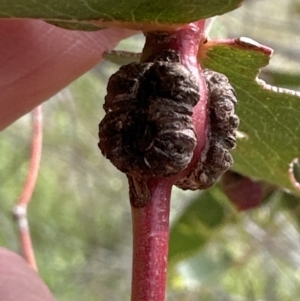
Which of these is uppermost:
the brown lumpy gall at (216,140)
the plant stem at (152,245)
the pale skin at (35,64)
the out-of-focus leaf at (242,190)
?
the brown lumpy gall at (216,140)

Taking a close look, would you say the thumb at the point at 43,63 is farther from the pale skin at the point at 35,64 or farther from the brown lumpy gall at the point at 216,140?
the brown lumpy gall at the point at 216,140

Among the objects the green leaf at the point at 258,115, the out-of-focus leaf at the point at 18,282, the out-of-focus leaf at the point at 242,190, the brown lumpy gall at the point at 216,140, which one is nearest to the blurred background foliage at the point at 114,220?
the out-of-focus leaf at the point at 242,190

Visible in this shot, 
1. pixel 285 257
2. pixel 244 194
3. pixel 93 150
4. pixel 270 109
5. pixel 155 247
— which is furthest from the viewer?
pixel 93 150

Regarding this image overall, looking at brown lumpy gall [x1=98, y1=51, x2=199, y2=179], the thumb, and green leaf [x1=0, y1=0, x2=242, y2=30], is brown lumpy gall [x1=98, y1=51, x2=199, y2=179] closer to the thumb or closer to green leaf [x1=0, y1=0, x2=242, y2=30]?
green leaf [x1=0, y1=0, x2=242, y2=30]

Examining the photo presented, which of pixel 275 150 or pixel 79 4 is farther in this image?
pixel 275 150

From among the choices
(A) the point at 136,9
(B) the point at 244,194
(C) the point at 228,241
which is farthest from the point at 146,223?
(C) the point at 228,241

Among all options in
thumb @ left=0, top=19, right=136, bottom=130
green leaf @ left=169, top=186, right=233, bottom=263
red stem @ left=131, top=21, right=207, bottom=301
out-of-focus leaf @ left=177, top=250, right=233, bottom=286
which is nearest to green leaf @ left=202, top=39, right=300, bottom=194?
red stem @ left=131, top=21, right=207, bottom=301

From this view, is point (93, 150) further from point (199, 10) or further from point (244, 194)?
point (199, 10)
